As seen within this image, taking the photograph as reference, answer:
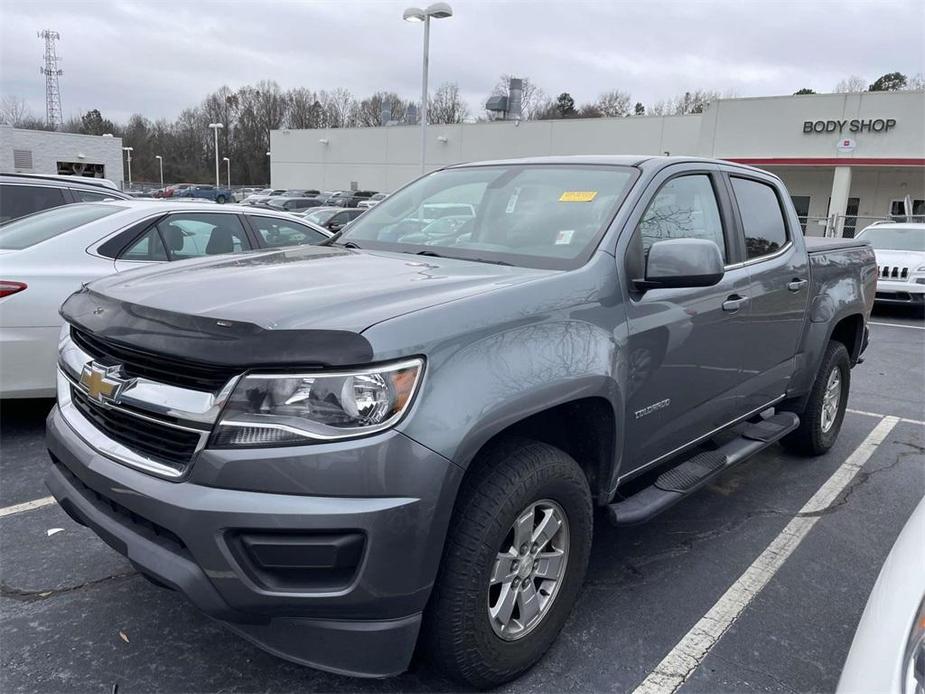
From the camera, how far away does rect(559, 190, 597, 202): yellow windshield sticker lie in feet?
10.3

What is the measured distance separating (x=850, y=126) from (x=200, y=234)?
90.4 feet

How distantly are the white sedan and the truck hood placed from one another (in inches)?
79.1

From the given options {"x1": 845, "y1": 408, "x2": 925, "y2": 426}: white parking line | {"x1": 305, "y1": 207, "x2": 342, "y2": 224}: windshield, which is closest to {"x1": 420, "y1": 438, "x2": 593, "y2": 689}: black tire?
{"x1": 845, "y1": 408, "x2": 925, "y2": 426}: white parking line

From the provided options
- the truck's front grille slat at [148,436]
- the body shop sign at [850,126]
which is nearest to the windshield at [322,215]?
the truck's front grille slat at [148,436]

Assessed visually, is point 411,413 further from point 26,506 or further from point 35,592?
point 26,506

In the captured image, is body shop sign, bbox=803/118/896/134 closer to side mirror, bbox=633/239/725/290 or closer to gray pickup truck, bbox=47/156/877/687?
gray pickup truck, bbox=47/156/877/687

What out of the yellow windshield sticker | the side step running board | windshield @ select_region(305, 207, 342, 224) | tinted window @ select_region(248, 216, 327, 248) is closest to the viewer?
the side step running board

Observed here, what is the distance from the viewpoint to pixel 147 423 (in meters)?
2.13

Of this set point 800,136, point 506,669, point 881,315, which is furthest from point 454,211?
point 800,136

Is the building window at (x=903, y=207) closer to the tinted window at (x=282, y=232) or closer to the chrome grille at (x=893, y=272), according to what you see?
the chrome grille at (x=893, y=272)

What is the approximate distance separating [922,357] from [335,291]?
905cm

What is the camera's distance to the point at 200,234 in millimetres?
5496

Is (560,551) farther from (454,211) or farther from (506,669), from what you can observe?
(454,211)

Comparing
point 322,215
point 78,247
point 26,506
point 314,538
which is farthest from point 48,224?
point 322,215
